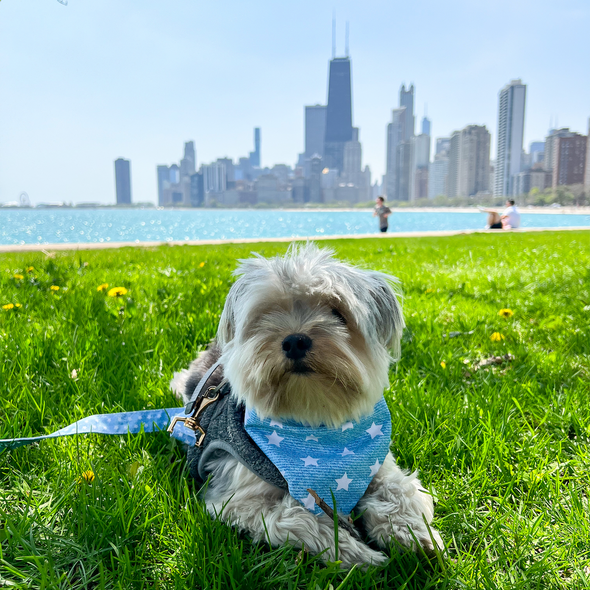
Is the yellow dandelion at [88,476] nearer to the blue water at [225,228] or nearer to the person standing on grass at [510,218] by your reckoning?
the person standing on grass at [510,218]

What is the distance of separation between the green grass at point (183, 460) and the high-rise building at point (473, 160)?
176 meters

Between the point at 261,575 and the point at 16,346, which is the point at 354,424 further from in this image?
the point at 16,346

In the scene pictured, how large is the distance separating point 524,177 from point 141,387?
6326 inches

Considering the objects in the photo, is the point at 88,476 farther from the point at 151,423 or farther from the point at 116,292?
the point at 116,292

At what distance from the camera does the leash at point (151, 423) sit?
2.27m

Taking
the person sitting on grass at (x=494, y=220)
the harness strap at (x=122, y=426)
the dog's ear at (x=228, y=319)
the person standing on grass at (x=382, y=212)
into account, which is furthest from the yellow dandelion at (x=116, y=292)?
the person sitting on grass at (x=494, y=220)

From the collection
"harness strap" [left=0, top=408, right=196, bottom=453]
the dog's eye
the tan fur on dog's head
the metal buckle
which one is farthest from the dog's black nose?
"harness strap" [left=0, top=408, right=196, bottom=453]

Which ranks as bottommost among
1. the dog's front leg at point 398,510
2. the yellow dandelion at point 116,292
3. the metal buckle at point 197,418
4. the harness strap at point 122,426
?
the dog's front leg at point 398,510

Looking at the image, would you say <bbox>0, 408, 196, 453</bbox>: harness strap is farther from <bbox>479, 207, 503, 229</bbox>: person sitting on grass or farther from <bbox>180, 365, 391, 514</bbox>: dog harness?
<bbox>479, 207, 503, 229</bbox>: person sitting on grass

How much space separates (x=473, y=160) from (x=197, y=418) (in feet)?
601

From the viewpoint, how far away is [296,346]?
186cm

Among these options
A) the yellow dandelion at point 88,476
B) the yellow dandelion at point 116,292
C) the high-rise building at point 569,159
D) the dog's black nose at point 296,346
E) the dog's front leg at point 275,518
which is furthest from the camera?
the high-rise building at point 569,159

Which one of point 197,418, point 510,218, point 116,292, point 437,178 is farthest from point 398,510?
point 437,178

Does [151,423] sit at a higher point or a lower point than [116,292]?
lower
